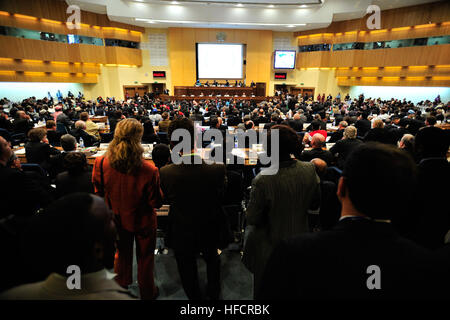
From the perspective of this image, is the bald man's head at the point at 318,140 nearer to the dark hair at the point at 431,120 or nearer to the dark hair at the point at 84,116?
the dark hair at the point at 431,120

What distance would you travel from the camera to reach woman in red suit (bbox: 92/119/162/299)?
5.91ft

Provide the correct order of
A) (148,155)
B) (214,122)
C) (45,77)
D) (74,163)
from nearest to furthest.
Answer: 1. (74,163)
2. (148,155)
3. (214,122)
4. (45,77)

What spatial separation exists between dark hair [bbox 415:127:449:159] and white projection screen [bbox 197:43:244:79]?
68.6 ft

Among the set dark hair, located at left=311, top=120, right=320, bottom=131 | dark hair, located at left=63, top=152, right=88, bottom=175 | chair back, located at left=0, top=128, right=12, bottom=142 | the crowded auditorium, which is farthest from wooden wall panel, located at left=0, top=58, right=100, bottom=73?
dark hair, located at left=311, top=120, right=320, bottom=131

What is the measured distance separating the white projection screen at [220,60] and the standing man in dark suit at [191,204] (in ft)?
69.0

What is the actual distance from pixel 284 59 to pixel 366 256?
75.6 ft

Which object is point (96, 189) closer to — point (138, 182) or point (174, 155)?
point (138, 182)

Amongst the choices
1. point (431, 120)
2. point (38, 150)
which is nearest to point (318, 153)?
point (431, 120)

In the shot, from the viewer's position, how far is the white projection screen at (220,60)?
2092 centimetres

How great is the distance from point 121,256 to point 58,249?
1.66 m

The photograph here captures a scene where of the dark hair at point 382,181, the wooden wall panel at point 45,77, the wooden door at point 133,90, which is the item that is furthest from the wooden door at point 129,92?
the dark hair at point 382,181

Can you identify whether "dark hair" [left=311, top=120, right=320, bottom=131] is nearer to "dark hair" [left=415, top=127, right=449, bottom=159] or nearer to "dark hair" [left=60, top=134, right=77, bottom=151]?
"dark hair" [left=415, top=127, right=449, bottom=159]

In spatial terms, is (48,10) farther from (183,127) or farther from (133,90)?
(183,127)

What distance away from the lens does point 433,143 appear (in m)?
2.11
